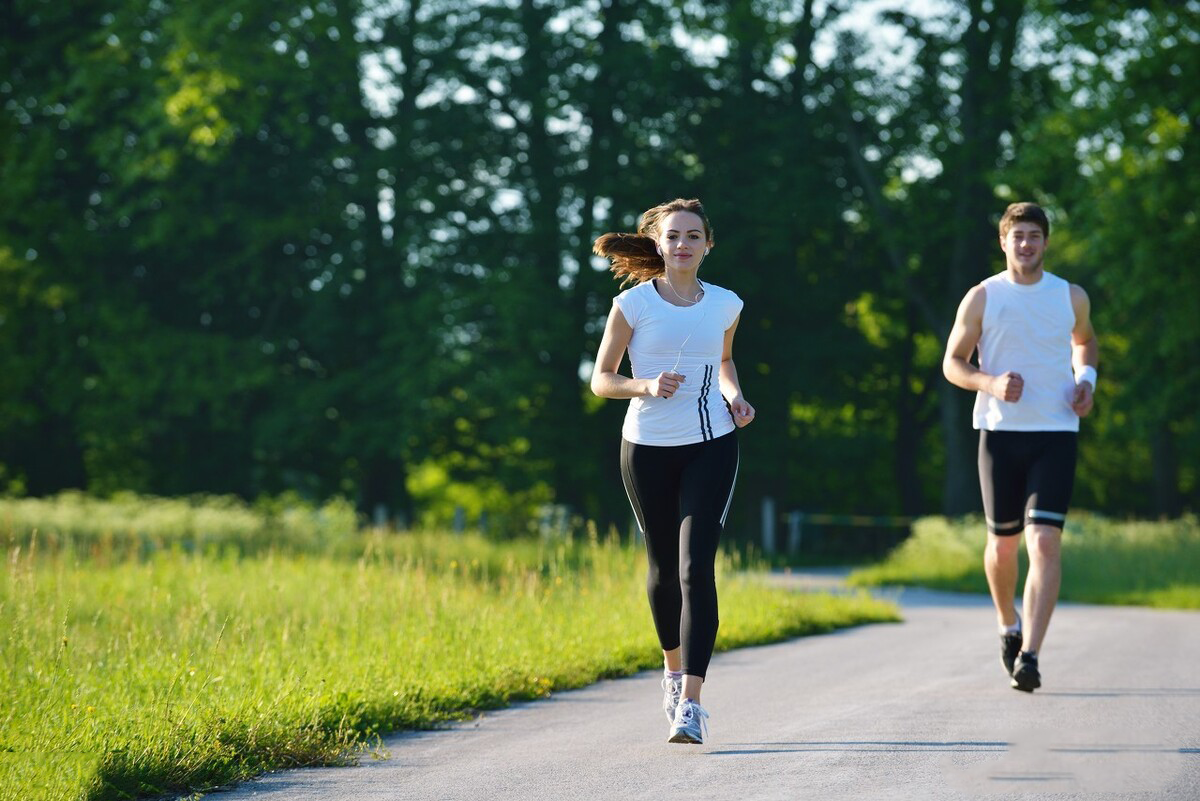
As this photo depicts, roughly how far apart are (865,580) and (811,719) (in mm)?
16107

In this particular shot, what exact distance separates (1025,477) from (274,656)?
12.2 ft

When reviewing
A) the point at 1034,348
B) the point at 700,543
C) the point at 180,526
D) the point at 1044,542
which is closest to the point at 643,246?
the point at 700,543

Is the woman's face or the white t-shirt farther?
the woman's face

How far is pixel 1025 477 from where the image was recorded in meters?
7.68

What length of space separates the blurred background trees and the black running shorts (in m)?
22.7

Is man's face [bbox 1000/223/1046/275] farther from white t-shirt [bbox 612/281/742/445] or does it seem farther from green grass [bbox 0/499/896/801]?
green grass [bbox 0/499/896/801]

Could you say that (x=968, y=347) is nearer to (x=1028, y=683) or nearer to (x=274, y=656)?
(x=1028, y=683)

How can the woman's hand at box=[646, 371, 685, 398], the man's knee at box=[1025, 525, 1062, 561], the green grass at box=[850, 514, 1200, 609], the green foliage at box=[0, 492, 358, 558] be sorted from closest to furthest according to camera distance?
the woman's hand at box=[646, 371, 685, 398] < the man's knee at box=[1025, 525, 1062, 561] < the green grass at box=[850, 514, 1200, 609] < the green foliage at box=[0, 492, 358, 558]

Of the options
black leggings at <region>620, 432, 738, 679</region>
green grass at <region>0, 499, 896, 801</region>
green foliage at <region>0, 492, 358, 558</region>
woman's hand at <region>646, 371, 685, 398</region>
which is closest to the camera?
green grass at <region>0, 499, 896, 801</region>

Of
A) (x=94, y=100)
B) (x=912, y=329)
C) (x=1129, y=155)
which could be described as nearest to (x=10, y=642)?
(x=1129, y=155)

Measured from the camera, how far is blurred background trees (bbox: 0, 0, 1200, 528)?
3089cm

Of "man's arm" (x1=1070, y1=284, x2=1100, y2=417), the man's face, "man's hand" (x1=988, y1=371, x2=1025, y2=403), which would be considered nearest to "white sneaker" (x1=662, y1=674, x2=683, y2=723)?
"man's hand" (x1=988, y1=371, x2=1025, y2=403)

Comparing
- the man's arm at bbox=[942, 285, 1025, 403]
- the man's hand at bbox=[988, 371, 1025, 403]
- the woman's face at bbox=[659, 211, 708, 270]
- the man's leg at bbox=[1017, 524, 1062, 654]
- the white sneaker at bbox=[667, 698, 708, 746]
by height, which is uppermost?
the woman's face at bbox=[659, 211, 708, 270]

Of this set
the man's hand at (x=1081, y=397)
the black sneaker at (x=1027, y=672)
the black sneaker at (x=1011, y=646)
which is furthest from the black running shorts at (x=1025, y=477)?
the black sneaker at (x=1027, y=672)
